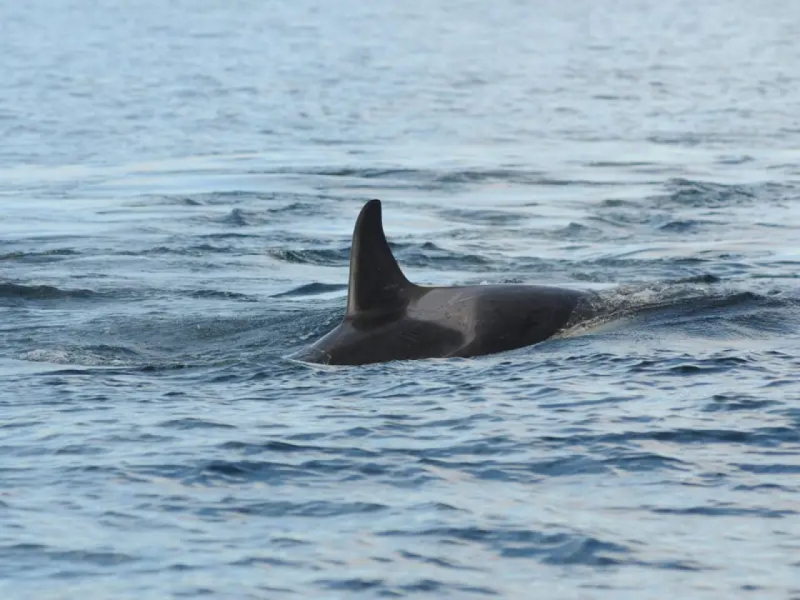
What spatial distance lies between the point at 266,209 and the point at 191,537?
1582 centimetres

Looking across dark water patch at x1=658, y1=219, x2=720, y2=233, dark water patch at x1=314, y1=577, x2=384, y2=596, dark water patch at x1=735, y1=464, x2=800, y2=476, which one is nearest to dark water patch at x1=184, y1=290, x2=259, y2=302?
dark water patch at x1=658, y1=219, x2=720, y2=233

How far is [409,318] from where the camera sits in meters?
12.1

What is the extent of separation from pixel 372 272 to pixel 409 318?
1.58 ft

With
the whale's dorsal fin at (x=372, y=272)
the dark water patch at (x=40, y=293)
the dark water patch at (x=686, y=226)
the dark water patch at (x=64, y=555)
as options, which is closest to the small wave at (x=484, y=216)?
the dark water patch at (x=686, y=226)

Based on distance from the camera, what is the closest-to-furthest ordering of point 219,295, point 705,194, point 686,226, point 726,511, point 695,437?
1. point 726,511
2. point 695,437
3. point 219,295
4. point 686,226
5. point 705,194

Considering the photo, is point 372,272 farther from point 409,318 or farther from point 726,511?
point 726,511

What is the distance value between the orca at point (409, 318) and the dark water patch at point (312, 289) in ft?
14.3

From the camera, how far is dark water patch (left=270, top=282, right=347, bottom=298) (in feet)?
54.8

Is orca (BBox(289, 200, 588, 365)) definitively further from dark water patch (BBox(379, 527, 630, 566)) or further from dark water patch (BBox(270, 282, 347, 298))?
dark water patch (BBox(270, 282, 347, 298))

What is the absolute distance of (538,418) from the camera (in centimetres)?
1041

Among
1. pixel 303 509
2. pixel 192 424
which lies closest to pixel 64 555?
pixel 303 509

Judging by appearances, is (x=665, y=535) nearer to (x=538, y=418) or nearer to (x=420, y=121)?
(x=538, y=418)

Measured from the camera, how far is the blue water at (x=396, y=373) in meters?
7.96

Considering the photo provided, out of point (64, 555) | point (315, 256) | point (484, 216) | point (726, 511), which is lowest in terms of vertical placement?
point (64, 555)
